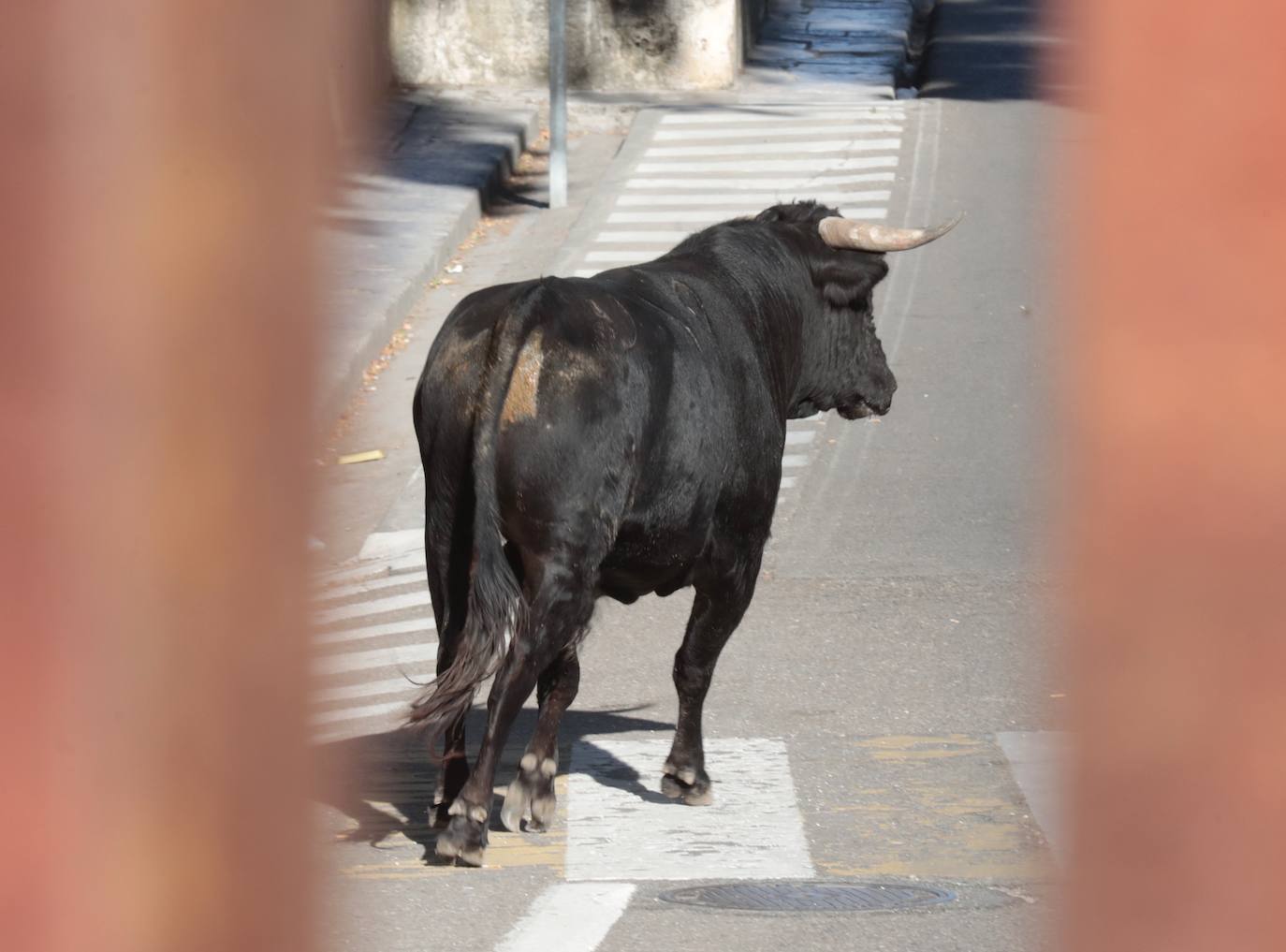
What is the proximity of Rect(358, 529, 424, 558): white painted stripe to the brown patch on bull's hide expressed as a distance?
3.79 metres

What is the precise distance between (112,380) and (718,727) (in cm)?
636

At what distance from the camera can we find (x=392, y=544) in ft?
31.3

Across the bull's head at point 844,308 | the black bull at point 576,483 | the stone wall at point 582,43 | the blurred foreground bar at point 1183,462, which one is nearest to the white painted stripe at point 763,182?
the stone wall at point 582,43

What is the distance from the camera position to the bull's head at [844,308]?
23.7 feet

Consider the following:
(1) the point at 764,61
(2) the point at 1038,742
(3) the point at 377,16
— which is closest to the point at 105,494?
(3) the point at 377,16

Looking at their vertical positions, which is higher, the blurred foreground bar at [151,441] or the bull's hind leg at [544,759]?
the blurred foreground bar at [151,441]

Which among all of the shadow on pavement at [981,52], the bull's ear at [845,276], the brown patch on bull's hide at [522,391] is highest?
the brown patch on bull's hide at [522,391]

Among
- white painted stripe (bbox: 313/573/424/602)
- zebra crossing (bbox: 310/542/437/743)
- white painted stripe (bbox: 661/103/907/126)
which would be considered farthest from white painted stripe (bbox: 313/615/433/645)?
white painted stripe (bbox: 661/103/907/126)

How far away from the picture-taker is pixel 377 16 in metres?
1.10

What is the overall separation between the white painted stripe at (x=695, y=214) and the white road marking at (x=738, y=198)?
0.57 ft

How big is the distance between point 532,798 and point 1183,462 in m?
5.15

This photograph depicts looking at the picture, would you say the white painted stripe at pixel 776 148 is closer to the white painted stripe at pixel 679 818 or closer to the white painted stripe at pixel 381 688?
the white painted stripe at pixel 381 688

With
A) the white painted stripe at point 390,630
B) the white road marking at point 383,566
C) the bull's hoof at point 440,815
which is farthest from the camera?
the white road marking at point 383,566

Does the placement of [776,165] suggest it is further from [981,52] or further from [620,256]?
[981,52]
